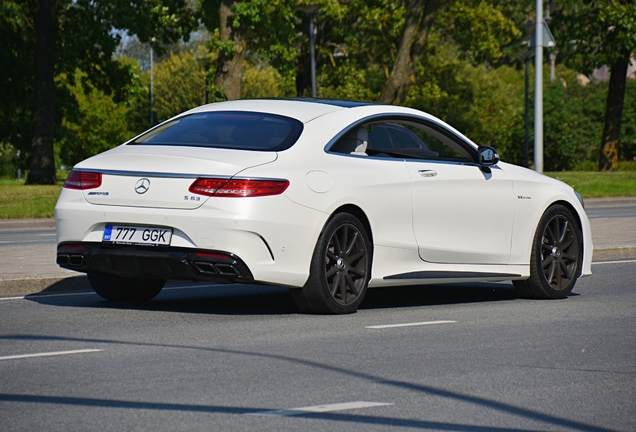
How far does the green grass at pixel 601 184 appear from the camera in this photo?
32062 mm

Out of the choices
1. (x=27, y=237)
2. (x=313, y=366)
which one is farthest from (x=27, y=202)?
(x=313, y=366)

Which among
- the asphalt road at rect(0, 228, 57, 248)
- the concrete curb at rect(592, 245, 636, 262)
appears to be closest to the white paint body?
the concrete curb at rect(592, 245, 636, 262)

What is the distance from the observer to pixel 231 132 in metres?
9.05

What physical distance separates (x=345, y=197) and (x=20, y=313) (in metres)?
2.59

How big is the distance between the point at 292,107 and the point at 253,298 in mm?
1810

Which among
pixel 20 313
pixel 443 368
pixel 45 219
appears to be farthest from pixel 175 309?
pixel 45 219

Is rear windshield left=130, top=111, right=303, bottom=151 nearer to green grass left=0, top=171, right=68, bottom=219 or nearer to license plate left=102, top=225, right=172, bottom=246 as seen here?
license plate left=102, top=225, right=172, bottom=246

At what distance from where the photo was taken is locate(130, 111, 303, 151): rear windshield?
348 inches

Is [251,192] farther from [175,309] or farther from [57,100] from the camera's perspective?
[57,100]

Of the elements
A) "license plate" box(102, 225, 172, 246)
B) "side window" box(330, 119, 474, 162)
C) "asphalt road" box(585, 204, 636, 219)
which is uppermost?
"side window" box(330, 119, 474, 162)

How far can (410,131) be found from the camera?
10.0 meters

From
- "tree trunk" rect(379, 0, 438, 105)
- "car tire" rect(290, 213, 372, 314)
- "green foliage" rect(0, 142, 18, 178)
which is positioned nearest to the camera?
"car tire" rect(290, 213, 372, 314)

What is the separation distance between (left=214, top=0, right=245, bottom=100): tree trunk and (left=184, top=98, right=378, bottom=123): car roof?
23.4 metres

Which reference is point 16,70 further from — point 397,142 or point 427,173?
point 427,173
